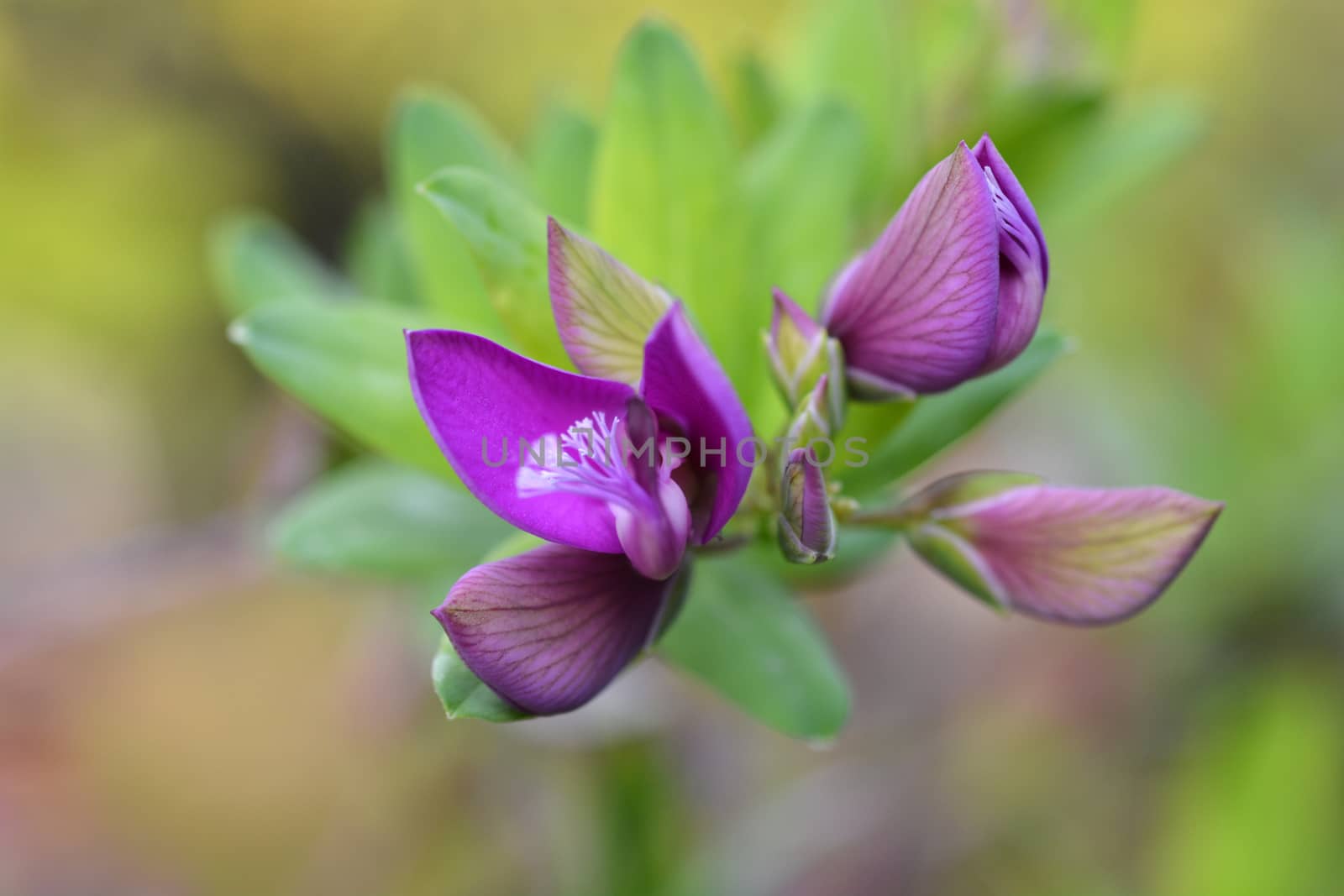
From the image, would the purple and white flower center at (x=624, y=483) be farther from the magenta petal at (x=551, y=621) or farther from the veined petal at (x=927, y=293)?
the veined petal at (x=927, y=293)

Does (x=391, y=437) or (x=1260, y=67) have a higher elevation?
(x=1260, y=67)

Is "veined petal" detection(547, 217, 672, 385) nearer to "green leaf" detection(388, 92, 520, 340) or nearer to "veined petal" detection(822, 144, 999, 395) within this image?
"veined petal" detection(822, 144, 999, 395)

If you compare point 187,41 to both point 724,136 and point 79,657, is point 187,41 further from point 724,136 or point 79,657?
point 724,136

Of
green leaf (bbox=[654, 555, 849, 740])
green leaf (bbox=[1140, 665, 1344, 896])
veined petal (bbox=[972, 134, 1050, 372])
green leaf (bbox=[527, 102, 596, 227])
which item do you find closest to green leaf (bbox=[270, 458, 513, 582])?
green leaf (bbox=[654, 555, 849, 740])

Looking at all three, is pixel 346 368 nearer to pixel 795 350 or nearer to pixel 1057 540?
pixel 795 350

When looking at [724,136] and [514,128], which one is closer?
[724,136]

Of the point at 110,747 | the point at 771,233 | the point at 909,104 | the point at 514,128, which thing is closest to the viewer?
the point at 771,233

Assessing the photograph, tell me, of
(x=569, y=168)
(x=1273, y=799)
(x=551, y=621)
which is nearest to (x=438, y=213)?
(x=569, y=168)

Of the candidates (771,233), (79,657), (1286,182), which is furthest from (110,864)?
(1286,182)
